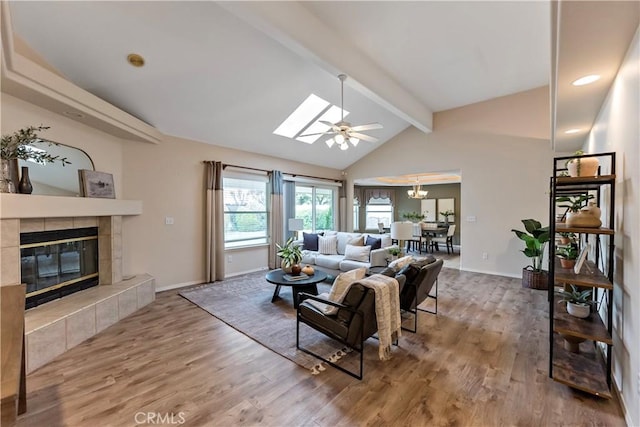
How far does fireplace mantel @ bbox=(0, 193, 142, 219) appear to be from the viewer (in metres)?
2.44

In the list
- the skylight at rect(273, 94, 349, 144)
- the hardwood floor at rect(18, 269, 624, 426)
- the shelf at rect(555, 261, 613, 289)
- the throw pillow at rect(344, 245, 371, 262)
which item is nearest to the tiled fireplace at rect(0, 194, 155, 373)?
the hardwood floor at rect(18, 269, 624, 426)

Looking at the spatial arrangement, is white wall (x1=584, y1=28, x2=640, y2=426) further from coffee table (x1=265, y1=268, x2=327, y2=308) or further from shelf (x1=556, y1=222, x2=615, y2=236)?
coffee table (x1=265, y1=268, x2=327, y2=308)

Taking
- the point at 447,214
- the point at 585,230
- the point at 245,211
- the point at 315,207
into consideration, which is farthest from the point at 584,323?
the point at 447,214

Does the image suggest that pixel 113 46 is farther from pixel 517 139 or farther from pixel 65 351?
pixel 517 139

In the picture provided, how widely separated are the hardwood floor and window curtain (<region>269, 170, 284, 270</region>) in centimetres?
309

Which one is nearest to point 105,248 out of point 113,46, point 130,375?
point 130,375

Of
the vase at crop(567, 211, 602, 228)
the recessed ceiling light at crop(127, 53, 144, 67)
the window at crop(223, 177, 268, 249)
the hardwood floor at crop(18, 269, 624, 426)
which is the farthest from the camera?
the window at crop(223, 177, 268, 249)

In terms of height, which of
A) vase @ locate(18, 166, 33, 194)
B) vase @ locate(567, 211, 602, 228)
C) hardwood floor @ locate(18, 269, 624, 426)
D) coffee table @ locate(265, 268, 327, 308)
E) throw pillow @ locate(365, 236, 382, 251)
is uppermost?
vase @ locate(18, 166, 33, 194)

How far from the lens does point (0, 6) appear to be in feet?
6.54

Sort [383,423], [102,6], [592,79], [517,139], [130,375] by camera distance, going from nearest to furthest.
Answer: [383,423]
[592,79]
[130,375]
[102,6]
[517,139]

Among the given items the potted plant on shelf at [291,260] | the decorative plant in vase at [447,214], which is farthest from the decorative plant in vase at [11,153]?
the decorative plant in vase at [447,214]

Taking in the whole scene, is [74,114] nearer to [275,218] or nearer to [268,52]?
[268,52]

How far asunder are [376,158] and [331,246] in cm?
335

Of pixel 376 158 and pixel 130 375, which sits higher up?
pixel 376 158
